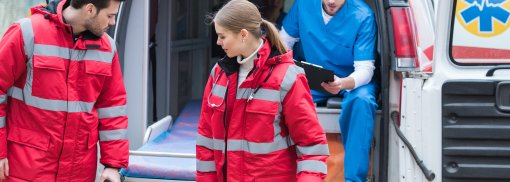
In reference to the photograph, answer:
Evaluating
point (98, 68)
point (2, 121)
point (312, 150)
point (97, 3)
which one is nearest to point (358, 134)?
point (312, 150)

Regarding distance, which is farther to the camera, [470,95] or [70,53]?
[470,95]

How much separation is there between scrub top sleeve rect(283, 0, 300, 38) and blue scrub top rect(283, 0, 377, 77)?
0.09 meters

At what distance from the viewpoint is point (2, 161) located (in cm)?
320

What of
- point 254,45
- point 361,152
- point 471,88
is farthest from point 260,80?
point 361,152

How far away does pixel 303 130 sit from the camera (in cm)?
294

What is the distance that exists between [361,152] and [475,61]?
3.11 feet

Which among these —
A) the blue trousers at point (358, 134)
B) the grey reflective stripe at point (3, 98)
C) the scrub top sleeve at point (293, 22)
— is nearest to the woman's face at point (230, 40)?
the grey reflective stripe at point (3, 98)

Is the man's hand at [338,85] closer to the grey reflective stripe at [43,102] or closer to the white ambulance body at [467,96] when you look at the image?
the white ambulance body at [467,96]

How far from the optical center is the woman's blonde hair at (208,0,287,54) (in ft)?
9.70

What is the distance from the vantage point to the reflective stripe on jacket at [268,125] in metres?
2.95

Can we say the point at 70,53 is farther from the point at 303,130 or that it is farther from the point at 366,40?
the point at 366,40

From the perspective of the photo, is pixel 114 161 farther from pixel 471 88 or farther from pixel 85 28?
pixel 471 88

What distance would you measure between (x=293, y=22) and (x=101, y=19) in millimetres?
1879

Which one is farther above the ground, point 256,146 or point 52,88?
point 52,88
